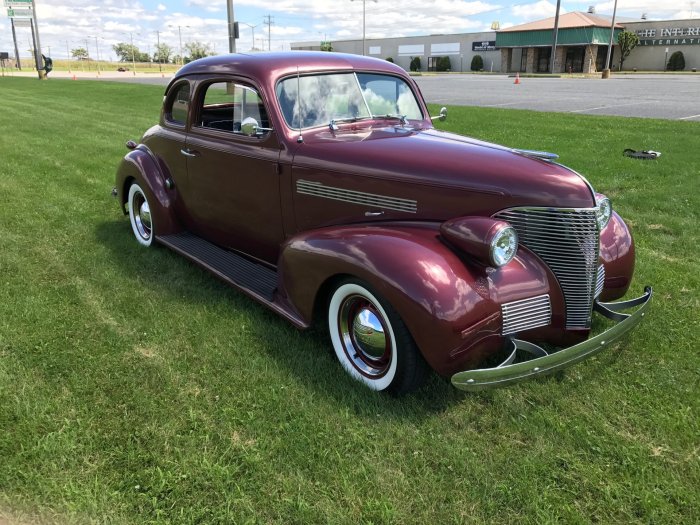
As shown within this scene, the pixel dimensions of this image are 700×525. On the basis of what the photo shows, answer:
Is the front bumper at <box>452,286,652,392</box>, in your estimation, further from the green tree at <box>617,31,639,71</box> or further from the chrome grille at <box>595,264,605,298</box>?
the green tree at <box>617,31,639,71</box>

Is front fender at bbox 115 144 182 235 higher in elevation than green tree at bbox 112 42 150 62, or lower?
lower

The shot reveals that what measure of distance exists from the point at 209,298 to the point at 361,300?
5.23 ft

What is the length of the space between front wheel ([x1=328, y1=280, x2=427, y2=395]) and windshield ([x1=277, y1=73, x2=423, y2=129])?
134 centimetres

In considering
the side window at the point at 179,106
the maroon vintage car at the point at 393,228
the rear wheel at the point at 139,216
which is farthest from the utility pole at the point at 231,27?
the maroon vintage car at the point at 393,228

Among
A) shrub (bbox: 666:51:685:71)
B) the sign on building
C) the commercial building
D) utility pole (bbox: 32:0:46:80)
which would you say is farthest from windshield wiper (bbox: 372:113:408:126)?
the sign on building

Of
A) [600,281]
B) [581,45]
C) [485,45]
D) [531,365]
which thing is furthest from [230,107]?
[485,45]

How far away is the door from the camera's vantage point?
3.85m

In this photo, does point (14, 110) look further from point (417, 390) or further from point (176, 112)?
point (417, 390)

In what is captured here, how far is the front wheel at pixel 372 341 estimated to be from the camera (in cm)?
283

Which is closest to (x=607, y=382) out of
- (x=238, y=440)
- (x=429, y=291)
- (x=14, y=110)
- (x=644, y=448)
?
(x=644, y=448)

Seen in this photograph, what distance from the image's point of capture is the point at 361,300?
3.09 metres

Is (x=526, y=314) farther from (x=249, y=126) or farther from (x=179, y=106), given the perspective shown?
(x=179, y=106)

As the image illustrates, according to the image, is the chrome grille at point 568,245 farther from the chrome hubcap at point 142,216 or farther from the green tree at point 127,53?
the green tree at point 127,53

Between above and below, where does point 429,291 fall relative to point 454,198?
below
